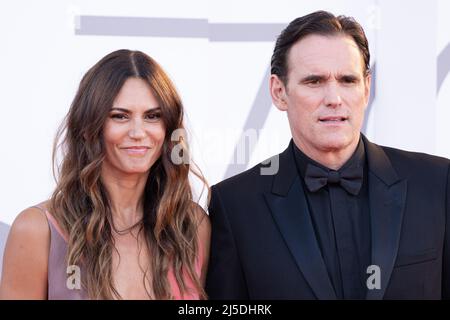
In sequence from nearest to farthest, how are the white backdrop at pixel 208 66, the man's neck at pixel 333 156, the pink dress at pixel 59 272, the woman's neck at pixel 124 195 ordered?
the pink dress at pixel 59 272 → the man's neck at pixel 333 156 → the woman's neck at pixel 124 195 → the white backdrop at pixel 208 66

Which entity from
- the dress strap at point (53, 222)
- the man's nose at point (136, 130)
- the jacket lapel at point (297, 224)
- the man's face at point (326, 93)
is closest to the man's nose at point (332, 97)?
the man's face at point (326, 93)

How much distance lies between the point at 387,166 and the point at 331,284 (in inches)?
17.9

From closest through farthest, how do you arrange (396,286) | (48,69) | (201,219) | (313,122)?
(396,286)
(313,122)
(201,219)
(48,69)

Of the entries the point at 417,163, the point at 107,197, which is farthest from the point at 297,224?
the point at 107,197

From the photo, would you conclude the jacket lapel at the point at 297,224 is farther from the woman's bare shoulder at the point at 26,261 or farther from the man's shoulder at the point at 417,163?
the woman's bare shoulder at the point at 26,261

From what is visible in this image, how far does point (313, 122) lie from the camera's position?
7.91 feet

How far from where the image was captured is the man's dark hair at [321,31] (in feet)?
8.26

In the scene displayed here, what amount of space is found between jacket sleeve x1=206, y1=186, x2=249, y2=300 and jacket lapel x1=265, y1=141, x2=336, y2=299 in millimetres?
166

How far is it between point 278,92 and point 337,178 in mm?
392

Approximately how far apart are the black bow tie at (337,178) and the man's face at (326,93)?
8 cm

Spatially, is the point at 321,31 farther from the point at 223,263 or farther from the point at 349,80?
the point at 223,263

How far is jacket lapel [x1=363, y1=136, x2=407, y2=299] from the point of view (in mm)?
2244
